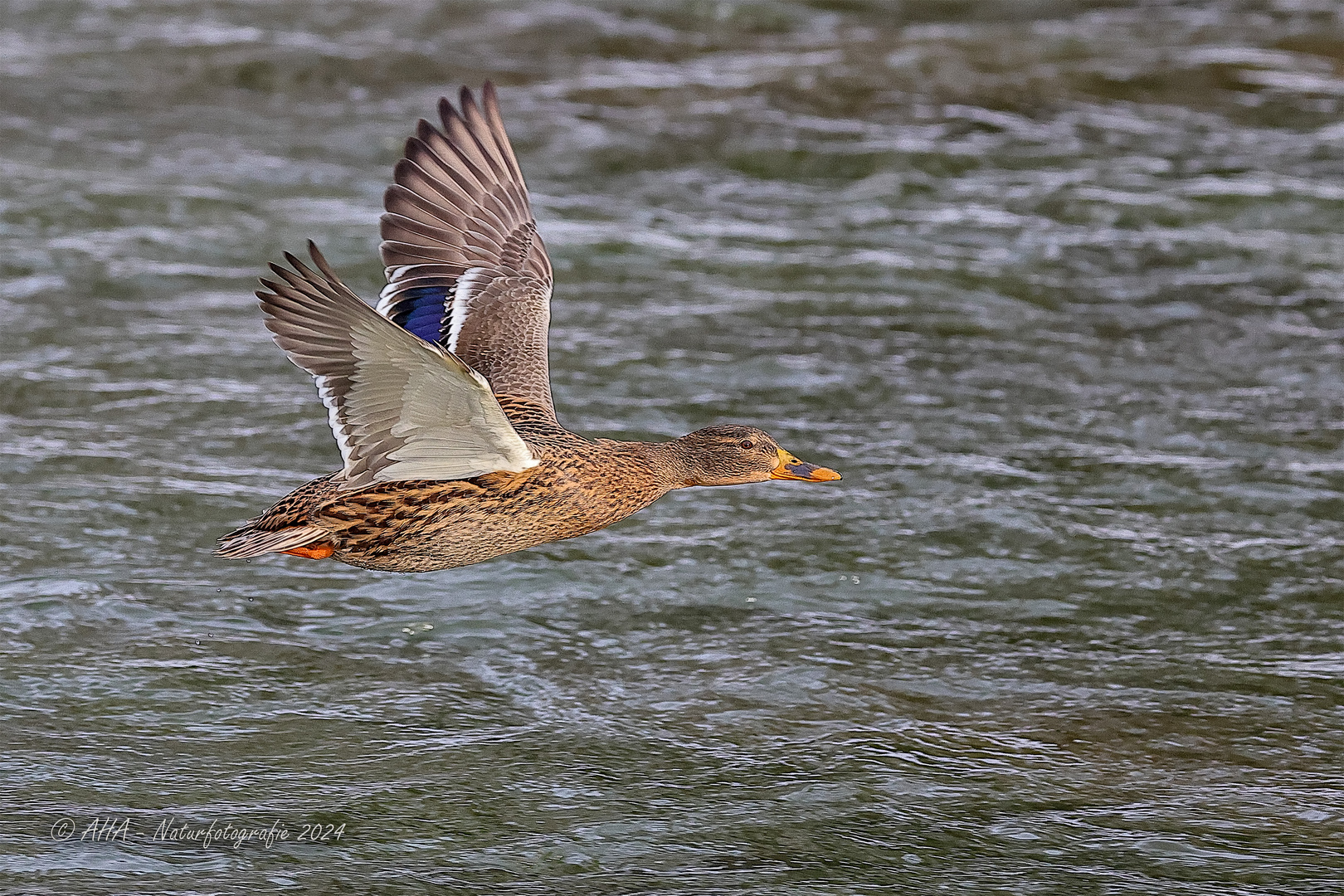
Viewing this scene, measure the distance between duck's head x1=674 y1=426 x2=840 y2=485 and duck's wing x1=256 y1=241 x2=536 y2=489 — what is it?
802mm

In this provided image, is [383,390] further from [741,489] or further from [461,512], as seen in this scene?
[741,489]

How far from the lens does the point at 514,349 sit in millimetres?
6629

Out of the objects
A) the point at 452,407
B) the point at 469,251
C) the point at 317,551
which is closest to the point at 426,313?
the point at 469,251

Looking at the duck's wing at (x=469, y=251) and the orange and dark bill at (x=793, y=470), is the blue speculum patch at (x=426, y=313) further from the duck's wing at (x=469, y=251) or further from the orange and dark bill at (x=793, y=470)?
the orange and dark bill at (x=793, y=470)

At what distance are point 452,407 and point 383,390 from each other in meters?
0.20

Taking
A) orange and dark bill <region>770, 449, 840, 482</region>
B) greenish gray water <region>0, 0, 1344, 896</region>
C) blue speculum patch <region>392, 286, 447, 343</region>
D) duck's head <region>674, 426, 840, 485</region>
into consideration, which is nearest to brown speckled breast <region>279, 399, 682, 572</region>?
duck's head <region>674, 426, 840, 485</region>

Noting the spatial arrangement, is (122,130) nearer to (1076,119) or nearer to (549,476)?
(1076,119)

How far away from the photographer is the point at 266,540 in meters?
5.57

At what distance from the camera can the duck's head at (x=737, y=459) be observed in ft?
20.5

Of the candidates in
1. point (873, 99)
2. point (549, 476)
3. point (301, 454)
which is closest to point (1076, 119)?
point (873, 99)

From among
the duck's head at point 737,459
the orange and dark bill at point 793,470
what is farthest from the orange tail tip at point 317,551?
the orange and dark bill at point 793,470

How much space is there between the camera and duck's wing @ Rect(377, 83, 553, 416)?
665 centimetres

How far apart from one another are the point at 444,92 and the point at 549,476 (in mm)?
8153

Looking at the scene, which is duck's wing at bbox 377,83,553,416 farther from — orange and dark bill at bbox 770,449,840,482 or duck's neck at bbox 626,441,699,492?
orange and dark bill at bbox 770,449,840,482
